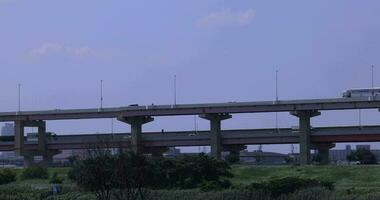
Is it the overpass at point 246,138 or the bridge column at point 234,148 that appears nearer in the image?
the overpass at point 246,138

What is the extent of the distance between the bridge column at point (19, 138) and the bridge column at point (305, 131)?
46.9 meters

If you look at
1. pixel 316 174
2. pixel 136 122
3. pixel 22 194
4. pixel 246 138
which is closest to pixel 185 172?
pixel 22 194

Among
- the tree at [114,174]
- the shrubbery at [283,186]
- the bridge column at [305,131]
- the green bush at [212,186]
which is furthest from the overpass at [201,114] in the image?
the shrubbery at [283,186]

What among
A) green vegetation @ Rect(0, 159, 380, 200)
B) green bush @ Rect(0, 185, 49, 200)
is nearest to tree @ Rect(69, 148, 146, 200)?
green vegetation @ Rect(0, 159, 380, 200)

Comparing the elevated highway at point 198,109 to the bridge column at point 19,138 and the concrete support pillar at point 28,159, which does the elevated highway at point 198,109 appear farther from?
the concrete support pillar at point 28,159

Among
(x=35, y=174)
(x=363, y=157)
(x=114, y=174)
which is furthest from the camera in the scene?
(x=363, y=157)

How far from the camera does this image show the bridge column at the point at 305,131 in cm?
10025

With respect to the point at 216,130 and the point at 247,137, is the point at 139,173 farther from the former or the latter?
the point at 216,130

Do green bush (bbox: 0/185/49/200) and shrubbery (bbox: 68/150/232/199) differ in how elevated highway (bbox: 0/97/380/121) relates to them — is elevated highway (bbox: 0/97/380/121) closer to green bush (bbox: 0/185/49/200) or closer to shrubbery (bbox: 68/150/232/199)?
shrubbery (bbox: 68/150/232/199)

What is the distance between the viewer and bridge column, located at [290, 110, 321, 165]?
329ft

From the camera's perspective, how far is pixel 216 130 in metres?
109

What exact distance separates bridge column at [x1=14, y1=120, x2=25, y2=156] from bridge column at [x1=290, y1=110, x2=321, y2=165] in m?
46.9

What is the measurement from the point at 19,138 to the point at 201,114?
32.5m

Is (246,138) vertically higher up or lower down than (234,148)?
higher up
